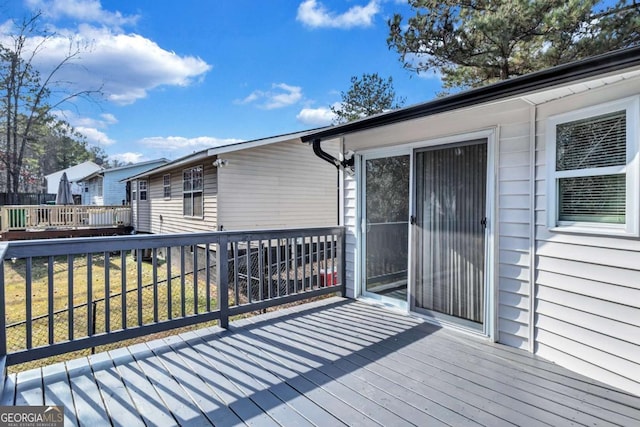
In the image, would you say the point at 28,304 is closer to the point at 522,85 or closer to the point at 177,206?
the point at 522,85

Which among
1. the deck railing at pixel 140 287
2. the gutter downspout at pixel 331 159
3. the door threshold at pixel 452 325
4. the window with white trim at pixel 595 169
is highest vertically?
the gutter downspout at pixel 331 159

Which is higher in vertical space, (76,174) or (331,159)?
(76,174)

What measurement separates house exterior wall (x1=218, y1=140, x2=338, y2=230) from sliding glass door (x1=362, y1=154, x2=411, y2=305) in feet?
16.7

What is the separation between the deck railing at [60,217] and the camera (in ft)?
37.7

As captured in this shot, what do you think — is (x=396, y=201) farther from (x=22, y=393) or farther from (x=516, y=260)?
(x=22, y=393)

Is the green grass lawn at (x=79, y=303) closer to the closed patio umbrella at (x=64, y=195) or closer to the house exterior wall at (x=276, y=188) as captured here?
the house exterior wall at (x=276, y=188)

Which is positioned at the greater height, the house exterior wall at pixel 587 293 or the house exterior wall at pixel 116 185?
the house exterior wall at pixel 116 185

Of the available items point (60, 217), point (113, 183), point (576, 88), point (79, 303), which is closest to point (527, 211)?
point (576, 88)

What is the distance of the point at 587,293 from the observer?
7.70 ft

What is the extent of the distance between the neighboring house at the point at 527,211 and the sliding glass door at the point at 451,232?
10 millimetres

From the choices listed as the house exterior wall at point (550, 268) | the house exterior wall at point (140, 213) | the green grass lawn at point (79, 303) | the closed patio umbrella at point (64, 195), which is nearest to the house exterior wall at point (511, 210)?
the house exterior wall at point (550, 268)

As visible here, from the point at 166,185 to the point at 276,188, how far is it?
4740 mm

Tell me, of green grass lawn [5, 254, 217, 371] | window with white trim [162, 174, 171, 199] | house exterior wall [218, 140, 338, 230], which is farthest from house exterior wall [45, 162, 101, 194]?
house exterior wall [218, 140, 338, 230]

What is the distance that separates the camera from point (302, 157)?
9.66m
